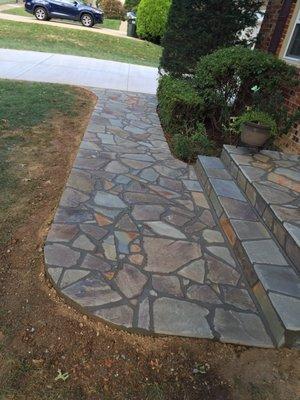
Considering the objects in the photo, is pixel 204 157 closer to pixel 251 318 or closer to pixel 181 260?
pixel 181 260

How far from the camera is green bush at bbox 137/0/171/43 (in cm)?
1716

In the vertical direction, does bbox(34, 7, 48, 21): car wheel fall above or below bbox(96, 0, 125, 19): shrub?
below

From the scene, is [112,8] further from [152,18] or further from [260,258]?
[260,258]

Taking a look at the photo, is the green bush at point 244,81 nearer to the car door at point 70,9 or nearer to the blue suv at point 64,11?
the blue suv at point 64,11

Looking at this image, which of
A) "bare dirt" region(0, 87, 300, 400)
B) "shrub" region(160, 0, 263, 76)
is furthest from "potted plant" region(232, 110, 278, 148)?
"bare dirt" region(0, 87, 300, 400)

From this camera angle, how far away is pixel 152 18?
17.5 m

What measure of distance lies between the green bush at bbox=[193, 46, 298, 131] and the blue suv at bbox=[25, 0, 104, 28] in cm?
1550

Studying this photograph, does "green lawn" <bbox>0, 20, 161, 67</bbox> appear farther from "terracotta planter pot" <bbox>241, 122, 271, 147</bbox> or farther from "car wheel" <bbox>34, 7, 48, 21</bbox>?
"terracotta planter pot" <bbox>241, 122, 271, 147</bbox>

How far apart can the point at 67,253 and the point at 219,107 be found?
13.7 feet

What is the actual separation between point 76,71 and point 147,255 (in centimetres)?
819

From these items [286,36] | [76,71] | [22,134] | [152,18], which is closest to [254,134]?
[286,36]

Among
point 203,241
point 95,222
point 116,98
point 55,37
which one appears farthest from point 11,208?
point 55,37

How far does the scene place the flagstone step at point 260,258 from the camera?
8.15ft

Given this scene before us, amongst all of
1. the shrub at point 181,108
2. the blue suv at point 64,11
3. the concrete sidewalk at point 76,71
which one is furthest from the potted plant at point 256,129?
the blue suv at point 64,11
